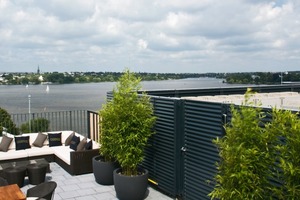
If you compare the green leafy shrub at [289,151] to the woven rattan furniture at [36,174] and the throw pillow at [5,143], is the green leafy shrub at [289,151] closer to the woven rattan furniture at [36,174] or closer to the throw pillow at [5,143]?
the woven rattan furniture at [36,174]

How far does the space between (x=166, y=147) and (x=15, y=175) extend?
3.42 m

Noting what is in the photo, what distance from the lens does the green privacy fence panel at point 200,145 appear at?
519 cm

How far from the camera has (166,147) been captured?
659 cm

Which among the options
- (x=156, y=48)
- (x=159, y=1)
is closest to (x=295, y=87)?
(x=156, y=48)

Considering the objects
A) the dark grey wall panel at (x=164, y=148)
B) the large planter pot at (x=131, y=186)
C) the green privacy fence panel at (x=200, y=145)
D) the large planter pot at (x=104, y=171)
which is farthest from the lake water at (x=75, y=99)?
the large planter pot at (x=131, y=186)

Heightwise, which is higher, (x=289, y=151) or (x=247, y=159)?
(x=289, y=151)

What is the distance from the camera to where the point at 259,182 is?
11.7 feet

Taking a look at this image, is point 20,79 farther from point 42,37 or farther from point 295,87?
point 295,87

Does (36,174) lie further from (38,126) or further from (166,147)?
(38,126)

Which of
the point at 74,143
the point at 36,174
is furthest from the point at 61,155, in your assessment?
the point at 36,174

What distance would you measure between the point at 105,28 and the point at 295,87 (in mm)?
8741

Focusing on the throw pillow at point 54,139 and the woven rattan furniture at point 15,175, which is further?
the throw pillow at point 54,139

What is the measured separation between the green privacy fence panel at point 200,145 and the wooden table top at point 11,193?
2847mm

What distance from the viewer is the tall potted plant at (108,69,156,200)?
20.7 feet
